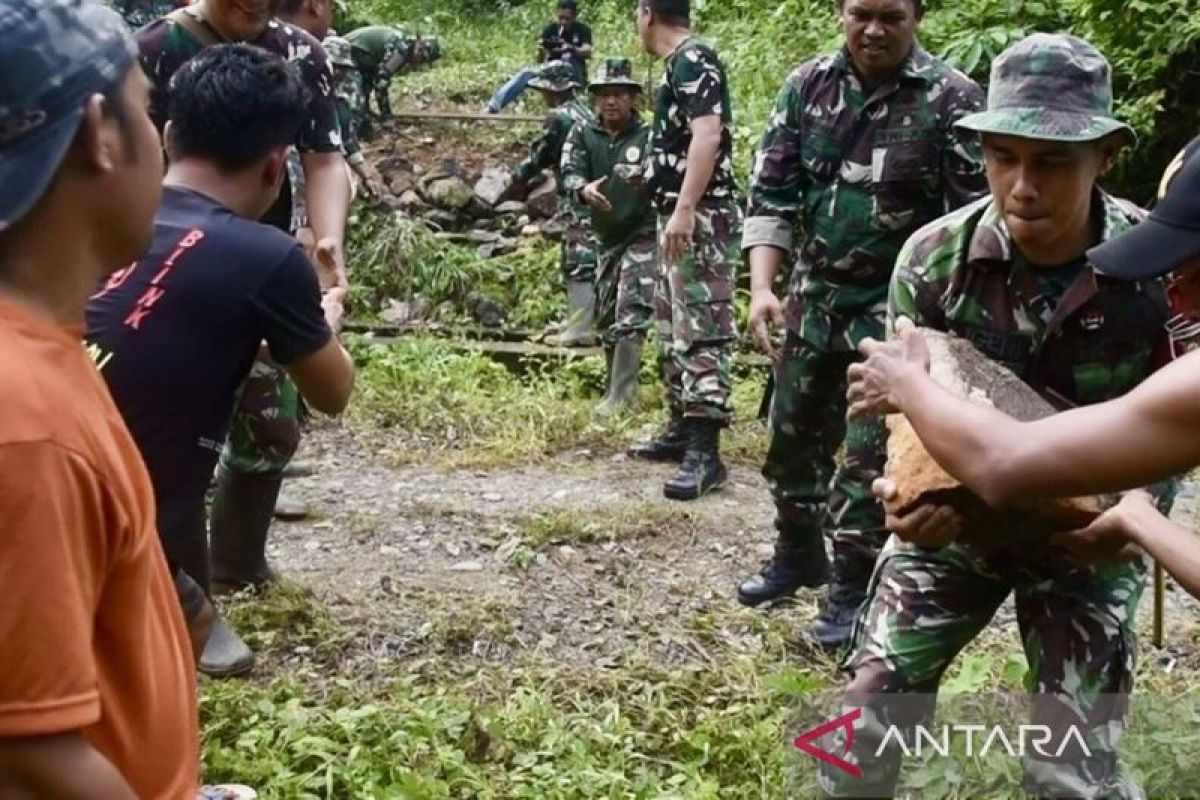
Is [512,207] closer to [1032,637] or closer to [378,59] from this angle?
[378,59]

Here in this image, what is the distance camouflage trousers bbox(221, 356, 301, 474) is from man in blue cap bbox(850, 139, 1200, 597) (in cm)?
214

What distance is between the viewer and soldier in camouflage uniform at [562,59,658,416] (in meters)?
7.00

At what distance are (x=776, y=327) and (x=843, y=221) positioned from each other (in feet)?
1.68

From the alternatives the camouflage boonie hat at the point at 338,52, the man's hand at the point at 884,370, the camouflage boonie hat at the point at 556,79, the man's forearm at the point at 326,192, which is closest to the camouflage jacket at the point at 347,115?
the camouflage boonie hat at the point at 338,52

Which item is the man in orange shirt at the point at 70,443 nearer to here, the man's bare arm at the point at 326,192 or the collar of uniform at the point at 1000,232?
the collar of uniform at the point at 1000,232

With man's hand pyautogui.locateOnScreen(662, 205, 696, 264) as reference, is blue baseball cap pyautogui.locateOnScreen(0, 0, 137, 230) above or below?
above

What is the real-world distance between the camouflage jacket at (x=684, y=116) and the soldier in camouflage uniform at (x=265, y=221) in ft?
6.18

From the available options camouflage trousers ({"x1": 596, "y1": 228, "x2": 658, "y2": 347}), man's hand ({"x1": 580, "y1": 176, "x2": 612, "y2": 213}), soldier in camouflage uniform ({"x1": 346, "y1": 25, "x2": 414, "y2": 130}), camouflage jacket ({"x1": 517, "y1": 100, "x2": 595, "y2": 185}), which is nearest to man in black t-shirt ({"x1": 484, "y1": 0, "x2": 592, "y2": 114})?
soldier in camouflage uniform ({"x1": 346, "y1": 25, "x2": 414, "y2": 130})

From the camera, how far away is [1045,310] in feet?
8.86

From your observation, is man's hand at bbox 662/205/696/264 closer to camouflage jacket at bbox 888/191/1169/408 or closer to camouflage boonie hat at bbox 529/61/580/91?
camouflage jacket at bbox 888/191/1169/408

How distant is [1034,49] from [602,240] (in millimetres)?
4581

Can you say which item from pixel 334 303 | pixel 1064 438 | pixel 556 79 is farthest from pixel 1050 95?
pixel 556 79

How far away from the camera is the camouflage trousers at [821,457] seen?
12.3ft

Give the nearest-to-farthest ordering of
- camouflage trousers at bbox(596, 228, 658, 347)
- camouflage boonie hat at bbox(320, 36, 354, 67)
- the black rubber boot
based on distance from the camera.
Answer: the black rubber boot → camouflage trousers at bbox(596, 228, 658, 347) → camouflage boonie hat at bbox(320, 36, 354, 67)
